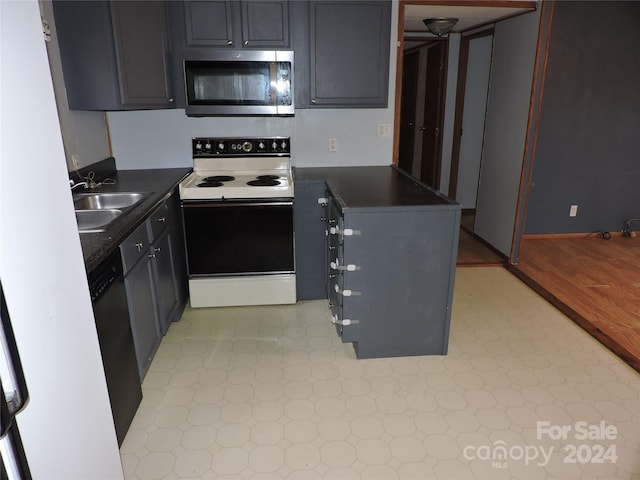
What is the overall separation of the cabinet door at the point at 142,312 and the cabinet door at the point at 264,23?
5.22ft

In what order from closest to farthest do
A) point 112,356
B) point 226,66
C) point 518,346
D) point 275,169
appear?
1. point 112,356
2. point 518,346
3. point 226,66
4. point 275,169

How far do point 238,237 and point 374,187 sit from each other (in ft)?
3.04

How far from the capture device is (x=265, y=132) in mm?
3377

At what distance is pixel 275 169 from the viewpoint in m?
3.39

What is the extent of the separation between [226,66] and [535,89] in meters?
2.29

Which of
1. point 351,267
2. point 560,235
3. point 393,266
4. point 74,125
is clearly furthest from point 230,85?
point 560,235

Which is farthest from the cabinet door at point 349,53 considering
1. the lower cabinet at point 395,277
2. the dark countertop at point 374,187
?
the lower cabinet at point 395,277

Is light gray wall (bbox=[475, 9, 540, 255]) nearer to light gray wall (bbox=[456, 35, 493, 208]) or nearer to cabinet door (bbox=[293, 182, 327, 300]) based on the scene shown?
light gray wall (bbox=[456, 35, 493, 208])

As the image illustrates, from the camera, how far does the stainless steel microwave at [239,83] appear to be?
2.89 m

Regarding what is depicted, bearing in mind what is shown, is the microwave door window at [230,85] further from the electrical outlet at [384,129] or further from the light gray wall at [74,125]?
the electrical outlet at [384,129]

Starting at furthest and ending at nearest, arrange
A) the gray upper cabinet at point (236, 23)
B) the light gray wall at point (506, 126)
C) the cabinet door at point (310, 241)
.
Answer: the light gray wall at point (506, 126), the cabinet door at point (310, 241), the gray upper cabinet at point (236, 23)

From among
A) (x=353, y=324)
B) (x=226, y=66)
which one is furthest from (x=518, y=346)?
(x=226, y=66)

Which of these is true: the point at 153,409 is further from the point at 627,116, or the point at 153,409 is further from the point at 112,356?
the point at 627,116

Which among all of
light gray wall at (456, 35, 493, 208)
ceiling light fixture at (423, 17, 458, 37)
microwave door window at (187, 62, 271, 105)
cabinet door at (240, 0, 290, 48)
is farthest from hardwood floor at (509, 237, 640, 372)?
cabinet door at (240, 0, 290, 48)
